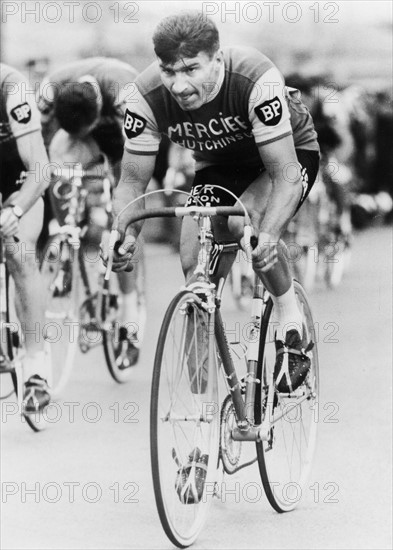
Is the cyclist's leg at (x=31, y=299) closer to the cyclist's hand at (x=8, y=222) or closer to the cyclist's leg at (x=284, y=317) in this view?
the cyclist's hand at (x=8, y=222)

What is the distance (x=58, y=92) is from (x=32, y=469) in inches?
89.2

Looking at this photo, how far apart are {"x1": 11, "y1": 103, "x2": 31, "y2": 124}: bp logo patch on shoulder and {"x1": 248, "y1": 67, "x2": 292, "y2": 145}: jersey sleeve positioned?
179 cm

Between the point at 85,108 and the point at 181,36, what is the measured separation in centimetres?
265

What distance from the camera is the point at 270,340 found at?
4949mm

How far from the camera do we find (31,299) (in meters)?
6.24

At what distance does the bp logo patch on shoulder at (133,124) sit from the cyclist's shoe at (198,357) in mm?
800

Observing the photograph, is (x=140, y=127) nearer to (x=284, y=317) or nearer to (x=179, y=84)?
Answer: (x=179, y=84)

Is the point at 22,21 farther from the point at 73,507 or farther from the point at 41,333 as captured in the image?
the point at 73,507

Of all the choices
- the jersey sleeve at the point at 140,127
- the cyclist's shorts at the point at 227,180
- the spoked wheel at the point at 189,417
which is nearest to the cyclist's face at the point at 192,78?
the jersey sleeve at the point at 140,127

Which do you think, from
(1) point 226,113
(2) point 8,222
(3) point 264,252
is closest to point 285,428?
(3) point 264,252

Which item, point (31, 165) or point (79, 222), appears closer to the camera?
point (31, 165)

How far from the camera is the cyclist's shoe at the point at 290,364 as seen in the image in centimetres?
474

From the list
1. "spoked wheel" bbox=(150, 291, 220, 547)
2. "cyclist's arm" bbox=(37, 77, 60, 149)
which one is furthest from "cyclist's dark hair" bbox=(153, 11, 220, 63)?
"cyclist's arm" bbox=(37, 77, 60, 149)

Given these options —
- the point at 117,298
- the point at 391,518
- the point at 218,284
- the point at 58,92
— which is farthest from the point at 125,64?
the point at 391,518
